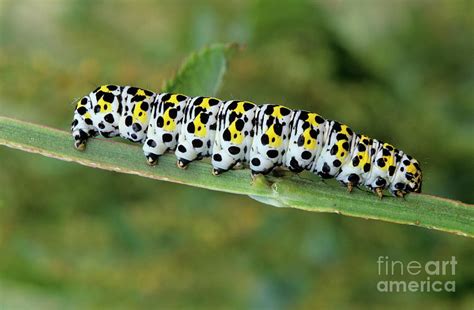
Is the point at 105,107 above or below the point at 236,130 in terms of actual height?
above

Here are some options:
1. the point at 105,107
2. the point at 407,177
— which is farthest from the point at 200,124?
the point at 407,177

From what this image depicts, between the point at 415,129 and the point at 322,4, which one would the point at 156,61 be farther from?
the point at 415,129

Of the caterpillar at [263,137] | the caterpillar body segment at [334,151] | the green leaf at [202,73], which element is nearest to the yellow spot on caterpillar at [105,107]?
the caterpillar at [263,137]

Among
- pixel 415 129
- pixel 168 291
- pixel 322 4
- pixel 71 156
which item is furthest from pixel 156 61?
pixel 71 156

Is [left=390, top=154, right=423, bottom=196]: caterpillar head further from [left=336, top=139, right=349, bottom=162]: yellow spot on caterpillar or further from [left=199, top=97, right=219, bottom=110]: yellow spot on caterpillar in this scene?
[left=199, top=97, right=219, bottom=110]: yellow spot on caterpillar

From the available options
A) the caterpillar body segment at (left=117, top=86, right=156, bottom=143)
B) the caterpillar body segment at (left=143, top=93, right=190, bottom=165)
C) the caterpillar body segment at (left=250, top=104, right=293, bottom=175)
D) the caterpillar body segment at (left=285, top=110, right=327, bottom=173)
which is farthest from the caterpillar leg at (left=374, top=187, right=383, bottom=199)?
the caterpillar body segment at (left=117, top=86, right=156, bottom=143)

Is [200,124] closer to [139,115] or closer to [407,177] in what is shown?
[139,115]
